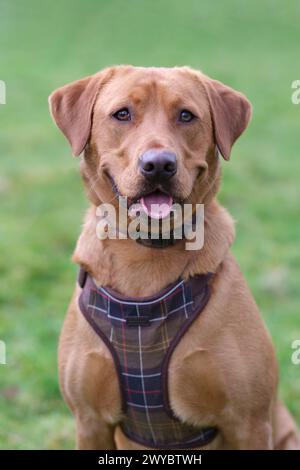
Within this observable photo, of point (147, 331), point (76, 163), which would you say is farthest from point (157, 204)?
point (76, 163)

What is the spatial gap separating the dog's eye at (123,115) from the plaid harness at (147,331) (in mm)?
730

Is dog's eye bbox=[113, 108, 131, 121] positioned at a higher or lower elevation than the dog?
higher

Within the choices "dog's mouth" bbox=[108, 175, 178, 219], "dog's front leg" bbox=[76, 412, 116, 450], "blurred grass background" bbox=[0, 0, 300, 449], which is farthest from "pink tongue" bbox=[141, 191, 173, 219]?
"blurred grass background" bbox=[0, 0, 300, 449]

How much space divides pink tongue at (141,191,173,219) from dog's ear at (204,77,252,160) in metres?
0.39

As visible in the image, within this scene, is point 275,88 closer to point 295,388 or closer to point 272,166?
point 272,166

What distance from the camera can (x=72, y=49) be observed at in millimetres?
16797

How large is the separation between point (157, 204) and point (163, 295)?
41cm

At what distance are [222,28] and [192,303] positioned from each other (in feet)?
50.6

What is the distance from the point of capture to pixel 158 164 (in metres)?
3.40

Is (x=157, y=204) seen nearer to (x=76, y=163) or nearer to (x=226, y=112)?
(x=226, y=112)

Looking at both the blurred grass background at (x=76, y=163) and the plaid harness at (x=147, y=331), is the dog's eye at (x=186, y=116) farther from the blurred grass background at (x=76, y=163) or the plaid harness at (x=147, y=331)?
the blurred grass background at (x=76, y=163)

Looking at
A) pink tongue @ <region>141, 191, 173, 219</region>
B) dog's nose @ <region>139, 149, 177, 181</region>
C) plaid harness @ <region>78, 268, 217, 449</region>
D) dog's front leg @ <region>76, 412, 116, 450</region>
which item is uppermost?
dog's nose @ <region>139, 149, 177, 181</region>

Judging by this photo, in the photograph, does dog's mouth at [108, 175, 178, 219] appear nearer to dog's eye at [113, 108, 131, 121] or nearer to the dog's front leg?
dog's eye at [113, 108, 131, 121]

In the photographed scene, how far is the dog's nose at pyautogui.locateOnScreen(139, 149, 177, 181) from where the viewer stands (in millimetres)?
3393
